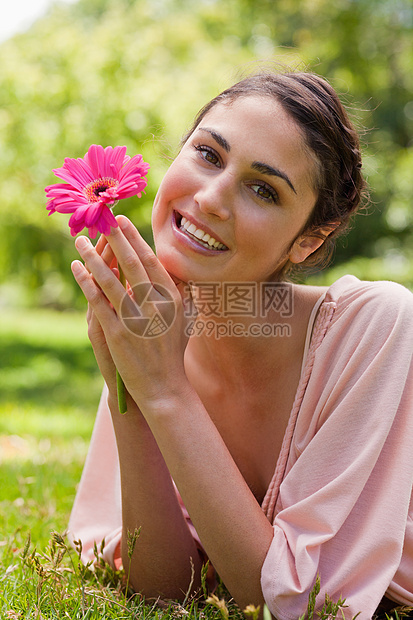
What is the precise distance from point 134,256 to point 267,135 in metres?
0.68

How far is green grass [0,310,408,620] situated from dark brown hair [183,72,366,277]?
142cm

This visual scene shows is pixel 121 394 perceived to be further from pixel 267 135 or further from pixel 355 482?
pixel 267 135

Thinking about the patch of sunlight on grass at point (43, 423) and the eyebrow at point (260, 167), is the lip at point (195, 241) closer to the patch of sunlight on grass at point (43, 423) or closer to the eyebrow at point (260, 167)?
the eyebrow at point (260, 167)

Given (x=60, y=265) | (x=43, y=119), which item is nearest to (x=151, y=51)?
(x=43, y=119)

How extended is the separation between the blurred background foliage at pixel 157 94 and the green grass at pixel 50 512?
296cm

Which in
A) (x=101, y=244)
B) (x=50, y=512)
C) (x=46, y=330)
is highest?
(x=101, y=244)

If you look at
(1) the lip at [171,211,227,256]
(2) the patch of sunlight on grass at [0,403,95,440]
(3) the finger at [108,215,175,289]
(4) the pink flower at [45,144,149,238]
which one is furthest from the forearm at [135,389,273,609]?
(2) the patch of sunlight on grass at [0,403,95,440]

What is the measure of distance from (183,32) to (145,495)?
66.2 ft

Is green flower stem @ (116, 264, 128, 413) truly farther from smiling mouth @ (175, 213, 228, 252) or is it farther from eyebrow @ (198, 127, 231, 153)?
eyebrow @ (198, 127, 231, 153)

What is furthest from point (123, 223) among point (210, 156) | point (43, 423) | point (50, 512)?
point (43, 423)

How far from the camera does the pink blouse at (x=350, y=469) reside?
202 cm

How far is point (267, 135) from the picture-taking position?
2.30 m

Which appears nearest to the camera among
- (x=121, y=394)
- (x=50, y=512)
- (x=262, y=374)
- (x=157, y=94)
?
(x=121, y=394)

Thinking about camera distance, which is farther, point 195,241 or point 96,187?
point 195,241
